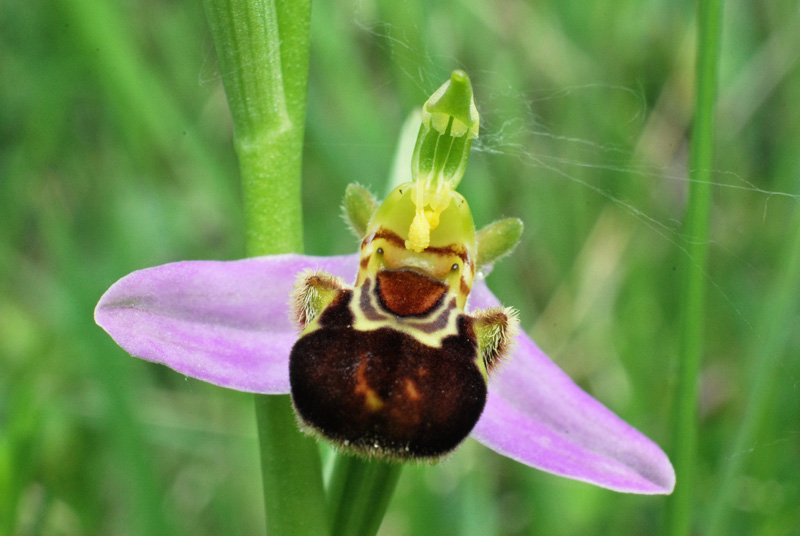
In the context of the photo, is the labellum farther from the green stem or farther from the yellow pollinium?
the green stem

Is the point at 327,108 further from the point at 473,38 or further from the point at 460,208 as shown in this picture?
the point at 460,208

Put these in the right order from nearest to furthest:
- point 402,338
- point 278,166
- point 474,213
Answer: point 402,338 → point 278,166 → point 474,213

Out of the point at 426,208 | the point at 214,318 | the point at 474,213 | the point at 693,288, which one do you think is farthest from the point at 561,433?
the point at 474,213

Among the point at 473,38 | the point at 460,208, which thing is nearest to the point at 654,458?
the point at 460,208

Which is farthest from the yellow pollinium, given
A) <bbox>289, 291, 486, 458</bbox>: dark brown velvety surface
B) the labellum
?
<bbox>289, 291, 486, 458</bbox>: dark brown velvety surface

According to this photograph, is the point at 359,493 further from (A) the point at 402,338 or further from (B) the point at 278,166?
(B) the point at 278,166

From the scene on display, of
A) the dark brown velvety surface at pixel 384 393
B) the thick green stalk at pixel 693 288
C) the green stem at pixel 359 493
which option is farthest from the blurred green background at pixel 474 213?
the dark brown velvety surface at pixel 384 393
